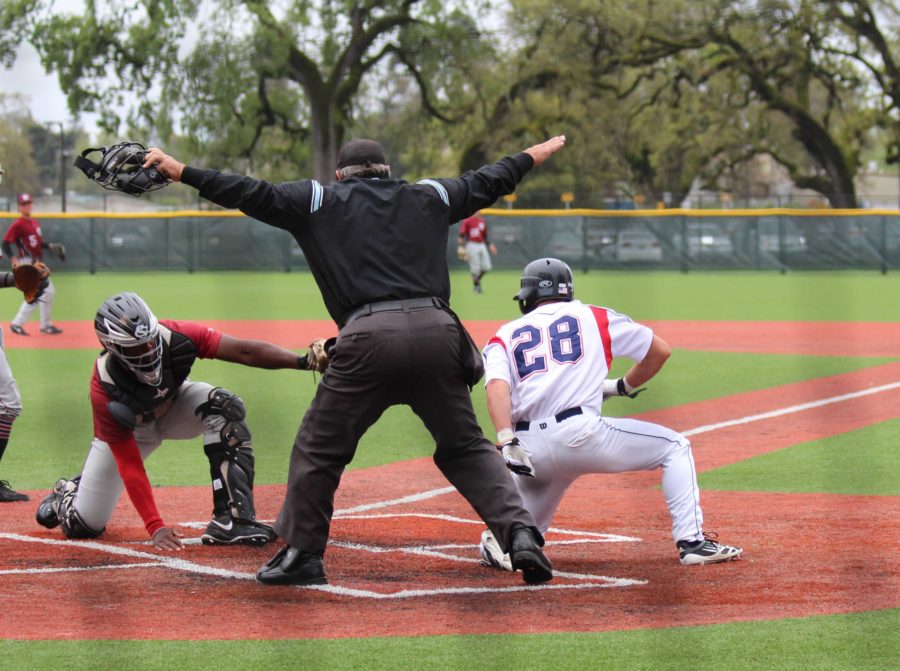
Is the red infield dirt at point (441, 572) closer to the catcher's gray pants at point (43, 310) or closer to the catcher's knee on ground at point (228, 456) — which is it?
the catcher's knee on ground at point (228, 456)

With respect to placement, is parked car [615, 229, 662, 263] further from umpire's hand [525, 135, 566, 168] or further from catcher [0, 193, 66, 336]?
umpire's hand [525, 135, 566, 168]

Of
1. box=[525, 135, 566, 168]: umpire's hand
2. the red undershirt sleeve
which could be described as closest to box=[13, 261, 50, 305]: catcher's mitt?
the red undershirt sleeve

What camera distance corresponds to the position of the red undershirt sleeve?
5.88 meters

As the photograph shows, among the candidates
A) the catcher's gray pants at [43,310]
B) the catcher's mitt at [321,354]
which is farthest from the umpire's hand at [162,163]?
the catcher's gray pants at [43,310]

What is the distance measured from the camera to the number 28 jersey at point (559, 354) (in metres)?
5.72

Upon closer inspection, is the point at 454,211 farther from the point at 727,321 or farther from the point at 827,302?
the point at 827,302

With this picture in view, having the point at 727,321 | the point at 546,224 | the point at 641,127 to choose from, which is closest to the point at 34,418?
the point at 727,321

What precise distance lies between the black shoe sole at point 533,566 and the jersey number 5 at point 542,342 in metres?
0.95

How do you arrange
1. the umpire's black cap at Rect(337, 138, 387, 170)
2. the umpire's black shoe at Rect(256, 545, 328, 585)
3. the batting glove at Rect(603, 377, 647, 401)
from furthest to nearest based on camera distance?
the batting glove at Rect(603, 377, 647, 401) < the umpire's black cap at Rect(337, 138, 387, 170) < the umpire's black shoe at Rect(256, 545, 328, 585)

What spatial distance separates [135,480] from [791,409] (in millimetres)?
6844

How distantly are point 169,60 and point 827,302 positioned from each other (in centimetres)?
2486

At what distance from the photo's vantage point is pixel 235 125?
4438 cm

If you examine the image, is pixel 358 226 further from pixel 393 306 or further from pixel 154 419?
pixel 154 419

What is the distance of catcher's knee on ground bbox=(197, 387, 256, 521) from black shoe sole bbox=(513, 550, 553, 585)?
168 cm
